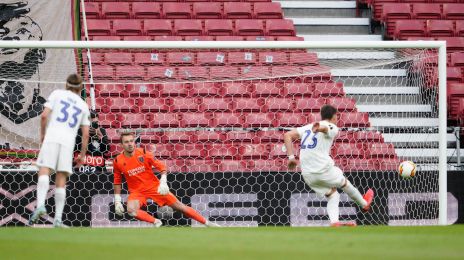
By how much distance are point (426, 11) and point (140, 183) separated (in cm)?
832

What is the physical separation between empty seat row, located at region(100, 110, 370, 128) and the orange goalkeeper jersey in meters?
1.35

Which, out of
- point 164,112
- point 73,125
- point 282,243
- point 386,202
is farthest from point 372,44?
point 282,243

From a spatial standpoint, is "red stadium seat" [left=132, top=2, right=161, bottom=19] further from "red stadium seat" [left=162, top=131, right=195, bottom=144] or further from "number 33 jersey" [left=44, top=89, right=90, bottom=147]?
"number 33 jersey" [left=44, top=89, right=90, bottom=147]

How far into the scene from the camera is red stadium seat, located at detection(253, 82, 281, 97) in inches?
518

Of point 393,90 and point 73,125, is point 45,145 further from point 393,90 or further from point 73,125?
point 393,90

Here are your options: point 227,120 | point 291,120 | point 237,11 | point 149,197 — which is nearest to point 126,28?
point 237,11

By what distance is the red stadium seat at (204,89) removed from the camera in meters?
13.1

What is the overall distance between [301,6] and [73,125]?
9709 mm

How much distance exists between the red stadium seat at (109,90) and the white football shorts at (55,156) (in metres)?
4.22

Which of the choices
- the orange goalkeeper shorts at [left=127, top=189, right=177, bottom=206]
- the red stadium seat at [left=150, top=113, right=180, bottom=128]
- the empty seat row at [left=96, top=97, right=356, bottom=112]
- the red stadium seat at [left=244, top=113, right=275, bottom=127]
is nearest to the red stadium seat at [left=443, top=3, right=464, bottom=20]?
the empty seat row at [left=96, top=97, right=356, bottom=112]

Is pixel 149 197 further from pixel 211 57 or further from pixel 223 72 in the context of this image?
pixel 211 57

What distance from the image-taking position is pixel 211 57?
46.7ft

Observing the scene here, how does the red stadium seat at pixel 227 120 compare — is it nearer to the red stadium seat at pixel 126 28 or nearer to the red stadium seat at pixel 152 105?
the red stadium seat at pixel 152 105

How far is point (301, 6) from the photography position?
58.1 ft
